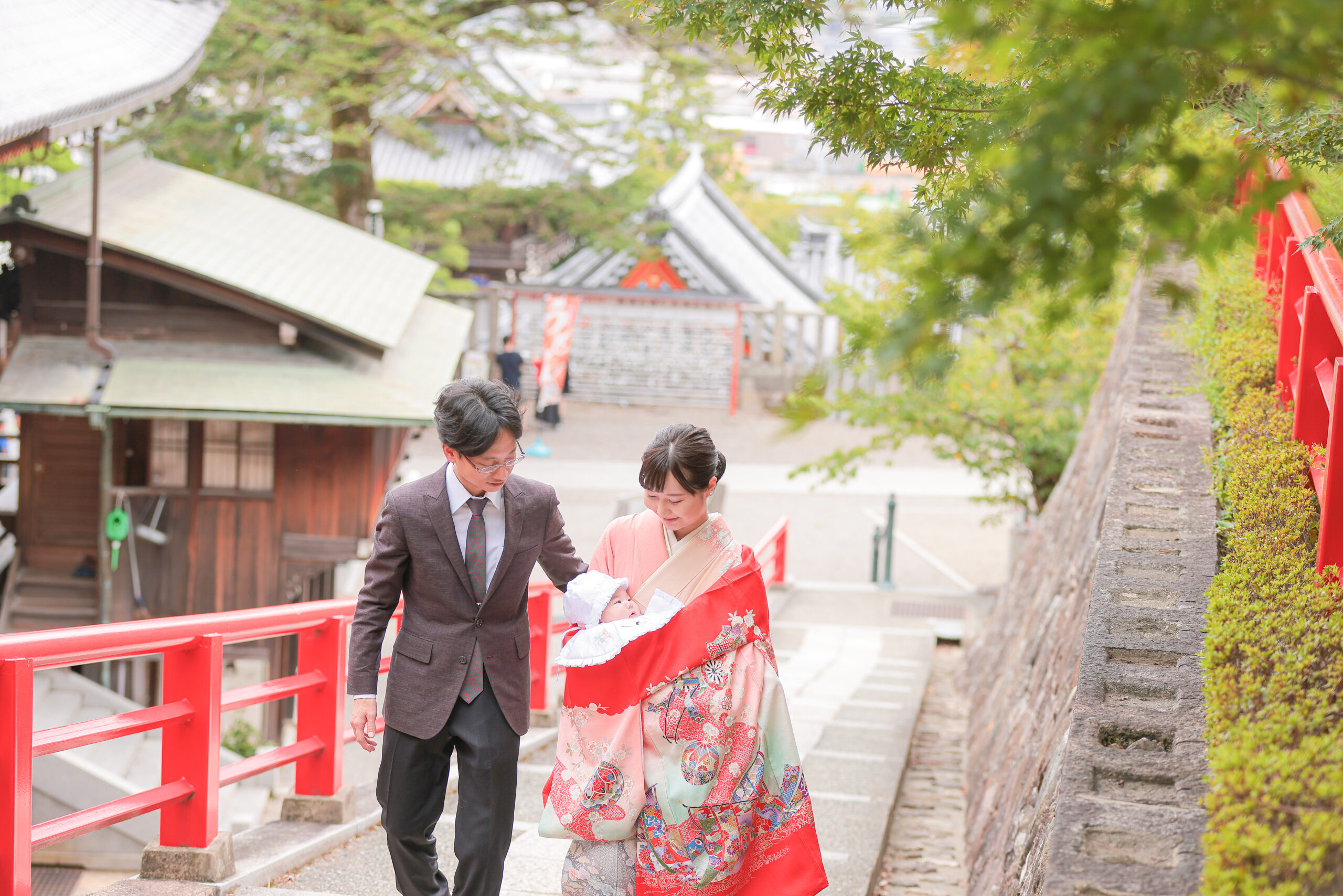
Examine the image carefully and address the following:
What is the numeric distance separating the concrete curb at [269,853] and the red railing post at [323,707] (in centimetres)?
15

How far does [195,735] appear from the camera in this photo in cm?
336

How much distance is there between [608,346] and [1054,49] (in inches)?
851

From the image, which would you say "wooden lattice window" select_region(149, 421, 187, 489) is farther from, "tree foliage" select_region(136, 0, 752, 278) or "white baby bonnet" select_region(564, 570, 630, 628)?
"white baby bonnet" select_region(564, 570, 630, 628)

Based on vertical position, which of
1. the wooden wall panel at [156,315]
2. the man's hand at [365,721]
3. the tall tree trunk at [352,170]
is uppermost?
the tall tree trunk at [352,170]

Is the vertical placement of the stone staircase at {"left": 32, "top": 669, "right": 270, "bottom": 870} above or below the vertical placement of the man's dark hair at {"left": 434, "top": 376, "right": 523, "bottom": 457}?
below

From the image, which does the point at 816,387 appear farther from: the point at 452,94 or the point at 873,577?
the point at 452,94

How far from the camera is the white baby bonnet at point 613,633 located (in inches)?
111

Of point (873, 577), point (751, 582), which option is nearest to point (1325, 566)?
point (751, 582)

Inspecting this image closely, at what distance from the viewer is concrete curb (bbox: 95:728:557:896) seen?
126 inches

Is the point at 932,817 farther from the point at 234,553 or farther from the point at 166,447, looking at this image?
the point at 166,447

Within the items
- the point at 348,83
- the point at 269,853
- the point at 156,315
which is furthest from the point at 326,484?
the point at 269,853

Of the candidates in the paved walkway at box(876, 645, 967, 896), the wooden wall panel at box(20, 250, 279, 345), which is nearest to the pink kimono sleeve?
the paved walkway at box(876, 645, 967, 896)

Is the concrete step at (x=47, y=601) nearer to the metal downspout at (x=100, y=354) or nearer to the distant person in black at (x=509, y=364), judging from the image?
the metal downspout at (x=100, y=354)

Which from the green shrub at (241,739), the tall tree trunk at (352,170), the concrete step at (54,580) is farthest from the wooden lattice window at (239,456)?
the tall tree trunk at (352,170)
